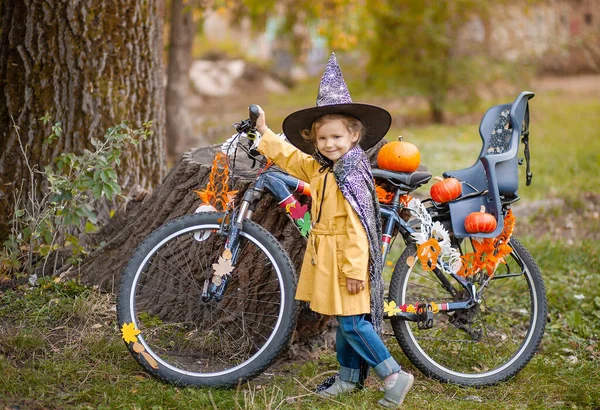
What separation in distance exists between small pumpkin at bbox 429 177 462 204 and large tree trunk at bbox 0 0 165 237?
242 centimetres

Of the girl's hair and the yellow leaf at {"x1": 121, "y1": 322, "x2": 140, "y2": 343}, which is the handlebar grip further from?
the yellow leaf at {"x1": 121, "y1": 322, "x2": 140, "y2": 343}

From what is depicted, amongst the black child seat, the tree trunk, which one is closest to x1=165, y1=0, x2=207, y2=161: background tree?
the tree trunk

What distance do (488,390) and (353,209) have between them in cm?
125

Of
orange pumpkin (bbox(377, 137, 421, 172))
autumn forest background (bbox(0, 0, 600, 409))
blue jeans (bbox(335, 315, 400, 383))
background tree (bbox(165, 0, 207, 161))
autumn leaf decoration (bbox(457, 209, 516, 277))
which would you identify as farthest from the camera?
background tree (bbox(165, 0, 207, 161))

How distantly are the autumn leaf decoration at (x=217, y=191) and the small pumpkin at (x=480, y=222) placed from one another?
3.93 ft

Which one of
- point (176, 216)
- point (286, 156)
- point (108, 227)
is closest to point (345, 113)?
point (286, 156)

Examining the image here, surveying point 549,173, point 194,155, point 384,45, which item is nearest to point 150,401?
point 194,155

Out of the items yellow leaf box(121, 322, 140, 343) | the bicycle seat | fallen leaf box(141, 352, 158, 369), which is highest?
the bicycle seat

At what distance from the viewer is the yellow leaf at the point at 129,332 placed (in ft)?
11.2

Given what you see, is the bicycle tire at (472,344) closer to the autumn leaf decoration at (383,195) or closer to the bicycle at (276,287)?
the bicycle at (276,287)

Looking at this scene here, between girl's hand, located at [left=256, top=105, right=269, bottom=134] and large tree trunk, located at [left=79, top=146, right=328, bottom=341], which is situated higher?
girl's hand, located at [left=256, top=105, right=269, bottom=134]

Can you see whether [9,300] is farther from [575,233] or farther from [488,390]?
[575,233]

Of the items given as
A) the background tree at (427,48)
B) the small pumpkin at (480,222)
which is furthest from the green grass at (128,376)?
the background tree at (427,48)

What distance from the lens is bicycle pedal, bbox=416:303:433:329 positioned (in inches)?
145
